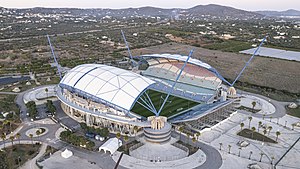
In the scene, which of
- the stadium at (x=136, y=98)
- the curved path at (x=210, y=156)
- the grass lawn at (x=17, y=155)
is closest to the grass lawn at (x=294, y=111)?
the stadium at (x=136, y=98)

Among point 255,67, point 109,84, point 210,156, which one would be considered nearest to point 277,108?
point 210,156

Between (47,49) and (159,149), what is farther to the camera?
(47,49)

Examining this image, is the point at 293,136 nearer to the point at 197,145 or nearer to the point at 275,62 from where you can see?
the point at 197,145

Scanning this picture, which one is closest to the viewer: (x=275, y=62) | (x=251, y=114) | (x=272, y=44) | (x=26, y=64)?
(x=251, y=114)

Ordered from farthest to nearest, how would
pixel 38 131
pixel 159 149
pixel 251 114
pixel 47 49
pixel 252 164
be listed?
1. pixel 47 49
2. pixel 251 114
3. pixel 38 131
4. pixel 159 149
5. pixel 252 164

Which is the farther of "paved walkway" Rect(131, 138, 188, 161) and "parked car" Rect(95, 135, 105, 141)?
"parked car" Rect(95, 135, 105, 141)

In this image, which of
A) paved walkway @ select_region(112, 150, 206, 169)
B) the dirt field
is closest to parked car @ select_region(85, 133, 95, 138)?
paved walkway @ select_region(112, 150, 206, 169)

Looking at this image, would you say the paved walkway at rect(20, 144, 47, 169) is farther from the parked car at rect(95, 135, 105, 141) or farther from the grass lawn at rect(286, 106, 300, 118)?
the grass lawn at rect(286, 106, 300, 118)

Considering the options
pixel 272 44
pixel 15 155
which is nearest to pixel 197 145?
pixel 15 155
